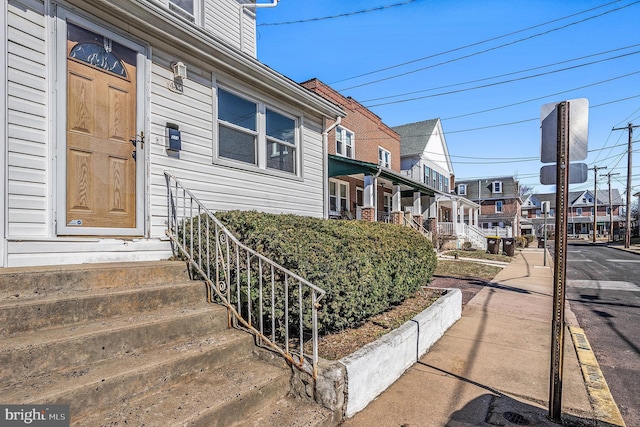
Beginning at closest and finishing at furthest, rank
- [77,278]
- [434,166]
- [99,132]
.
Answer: [77,278] → [99,132] → [434,166]

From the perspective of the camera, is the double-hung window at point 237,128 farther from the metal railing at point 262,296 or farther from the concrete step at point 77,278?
the concrete step at point 77,278

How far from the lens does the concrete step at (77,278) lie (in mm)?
2773

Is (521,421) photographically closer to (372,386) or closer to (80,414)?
(372,386)

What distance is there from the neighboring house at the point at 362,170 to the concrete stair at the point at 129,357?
8732 mm

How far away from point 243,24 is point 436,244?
46.8ft

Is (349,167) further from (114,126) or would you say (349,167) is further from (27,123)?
(27,123)

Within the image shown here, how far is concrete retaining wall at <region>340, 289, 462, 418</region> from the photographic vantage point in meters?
2.86

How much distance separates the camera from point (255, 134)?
620cm

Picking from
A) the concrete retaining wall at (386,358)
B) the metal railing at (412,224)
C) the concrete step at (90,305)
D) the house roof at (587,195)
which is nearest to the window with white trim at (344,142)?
the metal railing at (412,224)

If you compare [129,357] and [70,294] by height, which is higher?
[70,294]

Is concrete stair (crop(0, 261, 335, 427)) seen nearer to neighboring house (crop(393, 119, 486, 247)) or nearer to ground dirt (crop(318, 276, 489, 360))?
ground dirt (crop(318, 276, 489, 360))

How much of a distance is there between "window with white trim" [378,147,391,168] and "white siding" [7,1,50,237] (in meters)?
16.6

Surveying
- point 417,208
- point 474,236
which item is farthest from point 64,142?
point 474,236

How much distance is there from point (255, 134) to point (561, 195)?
186 inches
